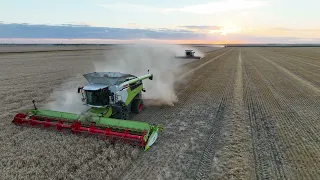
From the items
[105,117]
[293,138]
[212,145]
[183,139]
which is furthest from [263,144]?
[105,117]

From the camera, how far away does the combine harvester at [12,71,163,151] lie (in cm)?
781

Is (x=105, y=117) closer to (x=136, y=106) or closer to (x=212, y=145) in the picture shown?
(x=136, y=106)

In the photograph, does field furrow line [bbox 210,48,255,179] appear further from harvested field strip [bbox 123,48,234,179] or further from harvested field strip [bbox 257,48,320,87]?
harvested field strip [bbox 257,48,320,87]

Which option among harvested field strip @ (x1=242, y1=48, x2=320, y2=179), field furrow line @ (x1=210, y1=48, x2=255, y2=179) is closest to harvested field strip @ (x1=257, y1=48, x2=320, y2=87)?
harvested field strip @ (x1=242, y1=48, x2=320, y2=179)

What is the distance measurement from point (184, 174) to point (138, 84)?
5628mm

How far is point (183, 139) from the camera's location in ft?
27.6

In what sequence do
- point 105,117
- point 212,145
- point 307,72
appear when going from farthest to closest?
point 307,72, point 105,117, point 212,145

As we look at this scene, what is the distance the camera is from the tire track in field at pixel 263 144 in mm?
6461

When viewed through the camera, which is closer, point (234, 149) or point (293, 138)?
point (234, 149)

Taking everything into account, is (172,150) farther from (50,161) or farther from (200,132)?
(50,161)

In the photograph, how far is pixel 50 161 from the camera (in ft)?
21.9

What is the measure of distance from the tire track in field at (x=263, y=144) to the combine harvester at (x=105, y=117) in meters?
3.20

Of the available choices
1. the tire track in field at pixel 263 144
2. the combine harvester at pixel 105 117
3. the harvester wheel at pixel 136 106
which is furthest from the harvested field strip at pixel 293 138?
the harvester wheel at pixel 136 106

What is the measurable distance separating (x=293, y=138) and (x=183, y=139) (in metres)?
3.86
